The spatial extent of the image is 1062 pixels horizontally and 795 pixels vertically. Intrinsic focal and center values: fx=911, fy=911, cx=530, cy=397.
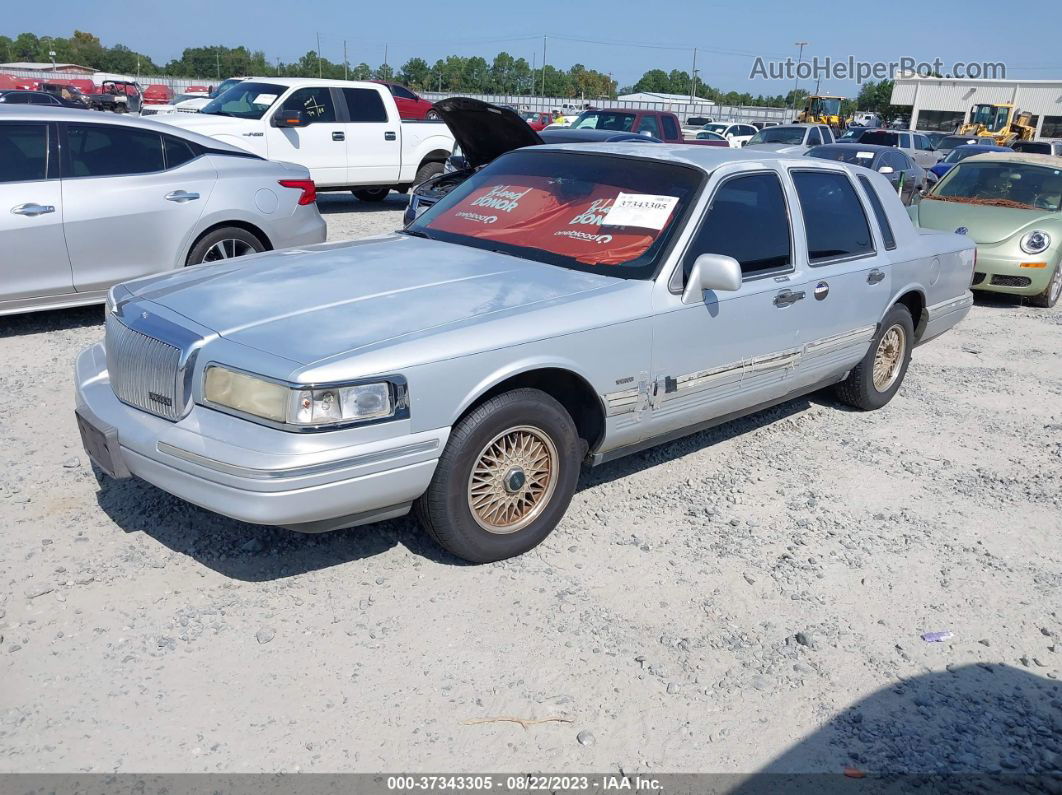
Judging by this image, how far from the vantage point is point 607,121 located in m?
16.6

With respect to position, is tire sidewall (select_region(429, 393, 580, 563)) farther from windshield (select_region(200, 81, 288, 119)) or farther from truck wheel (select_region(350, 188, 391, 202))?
truck wheel (select_region(350, 188, 391, 202))

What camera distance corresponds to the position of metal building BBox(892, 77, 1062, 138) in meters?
65.2

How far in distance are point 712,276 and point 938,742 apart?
208 centimetres

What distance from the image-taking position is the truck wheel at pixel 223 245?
23.2 feet

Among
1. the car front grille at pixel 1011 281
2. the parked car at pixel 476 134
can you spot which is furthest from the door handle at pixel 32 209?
the car front grille at pixel 1011 281

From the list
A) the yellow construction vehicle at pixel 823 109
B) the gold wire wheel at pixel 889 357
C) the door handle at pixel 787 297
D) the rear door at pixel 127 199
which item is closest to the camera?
the door handle at pixel 787 297

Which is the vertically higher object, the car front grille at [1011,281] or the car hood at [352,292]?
the car hood at [352,292]

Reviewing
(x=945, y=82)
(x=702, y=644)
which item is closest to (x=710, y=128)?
(x=702, y=644)

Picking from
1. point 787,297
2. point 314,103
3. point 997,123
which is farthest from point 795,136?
point 997,123

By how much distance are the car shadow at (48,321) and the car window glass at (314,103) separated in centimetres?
626

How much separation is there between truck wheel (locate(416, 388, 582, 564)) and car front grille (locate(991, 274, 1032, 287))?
25.6 feet

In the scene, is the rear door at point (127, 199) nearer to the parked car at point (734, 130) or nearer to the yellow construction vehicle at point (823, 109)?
the parked car at point (734, 130)

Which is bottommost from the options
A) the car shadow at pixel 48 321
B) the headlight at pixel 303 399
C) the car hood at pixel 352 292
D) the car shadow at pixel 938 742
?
the car shadow at pixel 938 742

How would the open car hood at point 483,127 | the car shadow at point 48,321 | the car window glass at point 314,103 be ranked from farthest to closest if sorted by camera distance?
1. the car window glass at point 314,103
2. the open car hood at point 483,127
3. the car shadow at point 48,321
